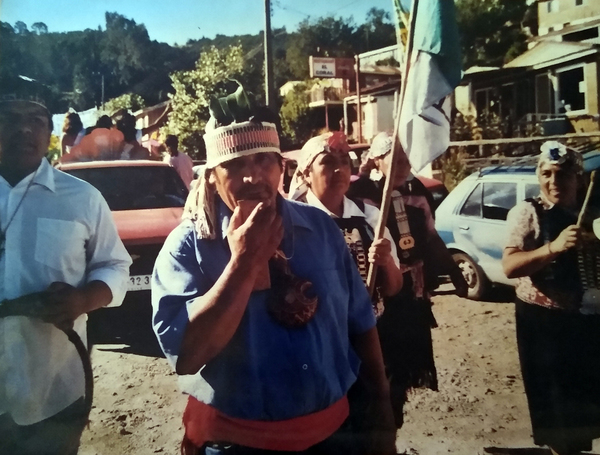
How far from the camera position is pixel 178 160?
2.50 metres

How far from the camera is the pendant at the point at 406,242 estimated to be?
102 inches

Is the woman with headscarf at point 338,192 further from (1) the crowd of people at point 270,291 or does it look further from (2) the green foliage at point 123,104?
(2) the green foliage at point 123,104

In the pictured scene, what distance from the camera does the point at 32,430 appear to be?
244cm

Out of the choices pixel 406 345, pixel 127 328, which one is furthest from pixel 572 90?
pixel 127 328

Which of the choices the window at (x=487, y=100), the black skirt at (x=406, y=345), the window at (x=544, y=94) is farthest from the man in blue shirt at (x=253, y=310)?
the window at (x=544, y=94)

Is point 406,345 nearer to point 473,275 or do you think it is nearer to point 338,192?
point 473,275

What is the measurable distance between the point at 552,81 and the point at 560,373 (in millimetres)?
1383

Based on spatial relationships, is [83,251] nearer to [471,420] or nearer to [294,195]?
[294,195]

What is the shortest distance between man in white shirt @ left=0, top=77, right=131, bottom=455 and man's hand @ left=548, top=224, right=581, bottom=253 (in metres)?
1.93

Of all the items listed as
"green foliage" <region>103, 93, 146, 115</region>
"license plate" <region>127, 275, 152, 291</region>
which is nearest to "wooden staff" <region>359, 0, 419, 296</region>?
"license plate" <region>127, 275, 152, 291</region>

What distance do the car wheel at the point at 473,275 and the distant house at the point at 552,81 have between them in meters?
0.64

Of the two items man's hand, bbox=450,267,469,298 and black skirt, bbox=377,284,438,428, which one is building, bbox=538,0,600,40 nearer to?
man's hand, bbox=450,267,469,298

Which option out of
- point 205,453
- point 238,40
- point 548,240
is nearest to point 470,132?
point 548,240

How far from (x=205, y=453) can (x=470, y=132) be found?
1800 mm
